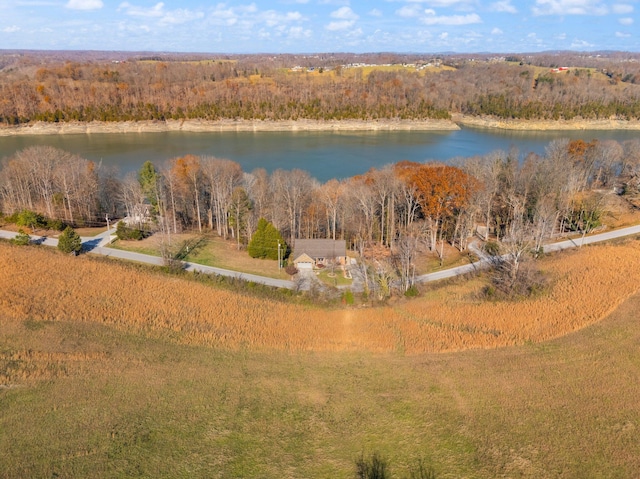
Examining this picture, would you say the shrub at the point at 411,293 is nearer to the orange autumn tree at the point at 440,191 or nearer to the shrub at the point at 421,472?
the orange autumn tree at the point at 440,191

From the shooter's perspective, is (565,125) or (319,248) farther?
(565,125)

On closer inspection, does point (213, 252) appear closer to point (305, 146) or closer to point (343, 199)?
point (343, 199)

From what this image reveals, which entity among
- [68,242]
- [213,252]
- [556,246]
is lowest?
[556,246]

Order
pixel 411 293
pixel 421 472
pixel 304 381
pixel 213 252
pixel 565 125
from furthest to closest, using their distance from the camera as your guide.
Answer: pixel 565 125 → pixel 213 252 → pixel 411 293 → pixel 304 381 → pixel 421 472

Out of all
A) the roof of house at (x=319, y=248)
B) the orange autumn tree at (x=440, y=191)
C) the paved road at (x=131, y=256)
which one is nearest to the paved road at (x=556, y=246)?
the orange autumn tree at (x=440, y=191)

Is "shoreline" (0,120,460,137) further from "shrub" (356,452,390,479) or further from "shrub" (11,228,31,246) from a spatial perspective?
"shrub" (356,452,390,479)

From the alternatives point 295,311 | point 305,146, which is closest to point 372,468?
point 295,311

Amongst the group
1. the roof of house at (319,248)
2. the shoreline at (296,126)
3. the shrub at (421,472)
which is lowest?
the shrub at (421,472)

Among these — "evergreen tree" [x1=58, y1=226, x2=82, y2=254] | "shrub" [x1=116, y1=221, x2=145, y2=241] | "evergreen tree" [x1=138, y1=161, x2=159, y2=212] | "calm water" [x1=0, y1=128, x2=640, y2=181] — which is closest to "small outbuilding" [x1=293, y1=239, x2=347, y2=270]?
"shrub" [x1=116, y1=221, x2=145, y2=241]
